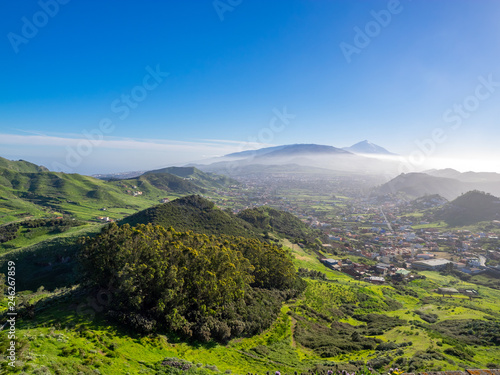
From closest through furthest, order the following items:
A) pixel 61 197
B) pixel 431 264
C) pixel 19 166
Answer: pixel 431 264 → pixel 61 197 → pixel 19 166

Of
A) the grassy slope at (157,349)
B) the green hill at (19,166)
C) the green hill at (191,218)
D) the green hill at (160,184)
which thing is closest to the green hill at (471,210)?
the green hill at (191,218)

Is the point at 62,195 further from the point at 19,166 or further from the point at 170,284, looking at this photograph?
the point at 170,284

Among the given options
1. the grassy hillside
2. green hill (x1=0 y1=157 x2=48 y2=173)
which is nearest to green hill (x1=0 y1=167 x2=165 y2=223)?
the grassy hillside

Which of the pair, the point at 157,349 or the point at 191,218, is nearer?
the point at 157,349

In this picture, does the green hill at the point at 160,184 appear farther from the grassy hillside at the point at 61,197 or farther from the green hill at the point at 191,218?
the green hill at the point at 191,218

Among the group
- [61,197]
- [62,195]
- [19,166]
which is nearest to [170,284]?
[61,197]

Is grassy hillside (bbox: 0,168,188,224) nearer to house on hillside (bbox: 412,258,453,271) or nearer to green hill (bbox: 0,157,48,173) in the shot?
green hill (bbox: 0,157,48,173)

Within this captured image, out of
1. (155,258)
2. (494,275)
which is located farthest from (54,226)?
(494,275)
